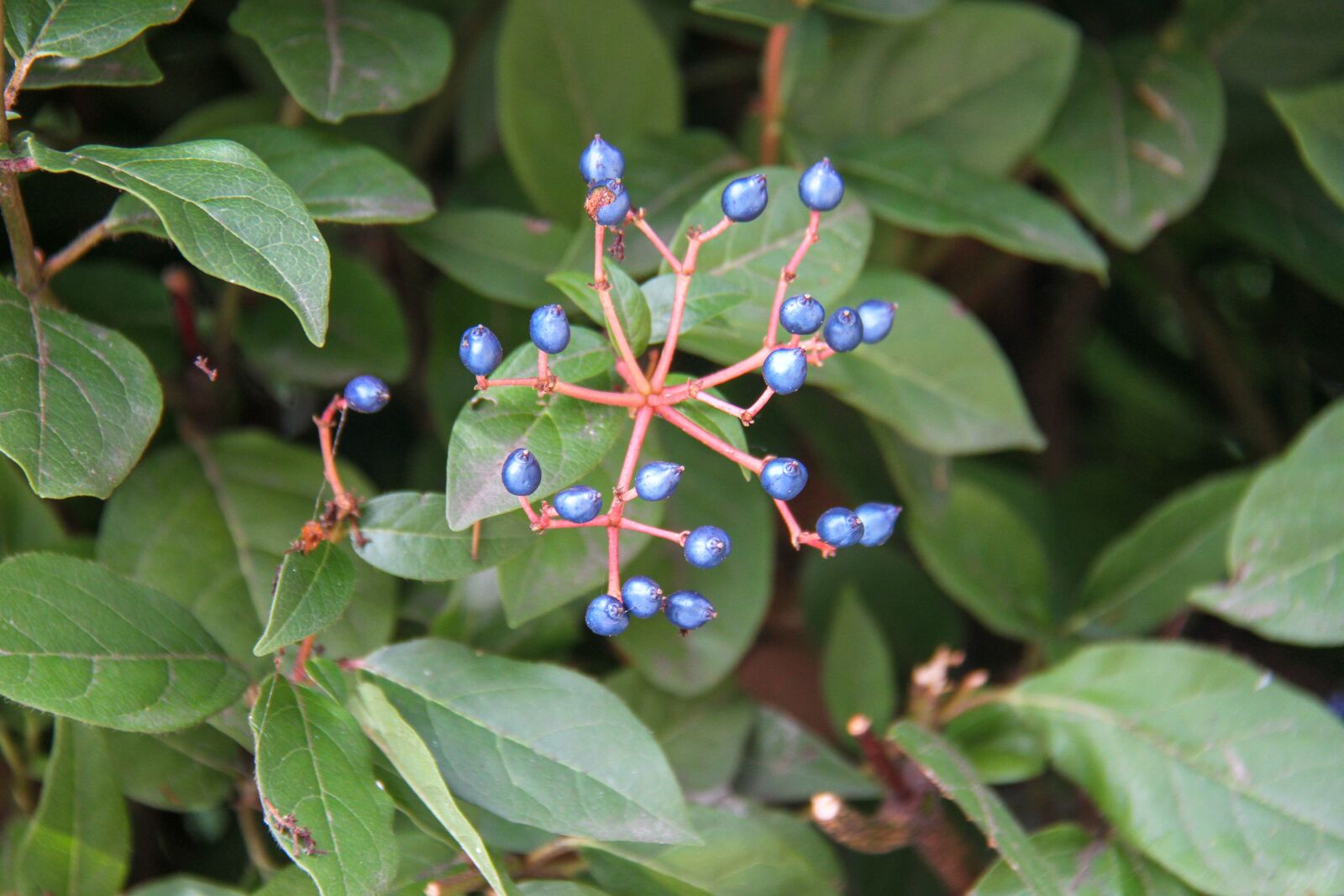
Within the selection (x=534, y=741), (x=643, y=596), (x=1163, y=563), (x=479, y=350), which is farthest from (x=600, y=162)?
(x=1163, y=563)

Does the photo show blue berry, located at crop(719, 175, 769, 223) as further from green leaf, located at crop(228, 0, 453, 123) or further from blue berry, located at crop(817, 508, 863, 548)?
green leaf, located at crop(228, 0, 453, 123)

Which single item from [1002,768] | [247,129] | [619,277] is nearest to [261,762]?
[619,277]

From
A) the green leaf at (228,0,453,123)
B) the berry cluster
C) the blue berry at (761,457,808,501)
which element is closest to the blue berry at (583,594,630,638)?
the berry cluster

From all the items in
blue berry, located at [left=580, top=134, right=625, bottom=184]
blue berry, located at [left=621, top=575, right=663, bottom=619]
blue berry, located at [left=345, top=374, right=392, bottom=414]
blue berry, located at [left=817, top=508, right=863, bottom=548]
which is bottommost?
blue berry, located at [left=621, top=575, right=663, bottom=619]

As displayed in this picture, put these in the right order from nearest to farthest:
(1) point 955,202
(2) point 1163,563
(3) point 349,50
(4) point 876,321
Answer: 1. (4) point 876,321
2. (3) point 349,50
3. (1) point 955,202
4. (2) point 1163,563

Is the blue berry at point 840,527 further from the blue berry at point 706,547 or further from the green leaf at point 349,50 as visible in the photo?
the green leaf at point 349,50

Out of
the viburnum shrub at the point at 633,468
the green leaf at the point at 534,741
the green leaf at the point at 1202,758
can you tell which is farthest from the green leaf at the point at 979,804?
the green leaf at the point at 534,741

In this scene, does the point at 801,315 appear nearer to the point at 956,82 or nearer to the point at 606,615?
the point at 606,615
